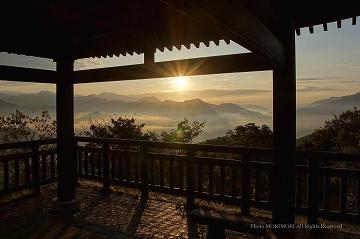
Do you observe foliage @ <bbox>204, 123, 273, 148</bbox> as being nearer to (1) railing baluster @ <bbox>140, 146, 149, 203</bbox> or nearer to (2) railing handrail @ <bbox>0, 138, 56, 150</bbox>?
(1) railing baluster @ <bbox>140, 146, 149, 203</bbox>

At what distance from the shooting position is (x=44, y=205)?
6.40 metres

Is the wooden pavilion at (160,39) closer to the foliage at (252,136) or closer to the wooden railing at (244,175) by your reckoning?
the wooden railing at (244,175)

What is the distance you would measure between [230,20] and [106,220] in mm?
4684

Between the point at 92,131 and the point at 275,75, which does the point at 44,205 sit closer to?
the point at 275,75

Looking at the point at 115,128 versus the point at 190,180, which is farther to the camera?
the point at 115,128

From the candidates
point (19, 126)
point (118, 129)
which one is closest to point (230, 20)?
point (118, 129)

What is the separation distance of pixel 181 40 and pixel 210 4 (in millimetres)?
3319

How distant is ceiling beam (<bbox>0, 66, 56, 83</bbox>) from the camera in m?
4.82

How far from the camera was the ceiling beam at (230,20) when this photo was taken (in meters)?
1.65

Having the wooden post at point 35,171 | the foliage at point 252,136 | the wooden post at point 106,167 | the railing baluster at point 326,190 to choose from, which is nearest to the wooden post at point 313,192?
the railing baluster at point 326,190

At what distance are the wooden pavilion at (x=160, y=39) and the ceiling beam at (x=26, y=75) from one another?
0.05ft

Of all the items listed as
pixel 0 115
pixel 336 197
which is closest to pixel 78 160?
pixel 0 115

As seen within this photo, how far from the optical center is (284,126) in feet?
12.1

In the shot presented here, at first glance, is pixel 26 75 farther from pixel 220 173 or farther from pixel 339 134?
pixel 339 134
